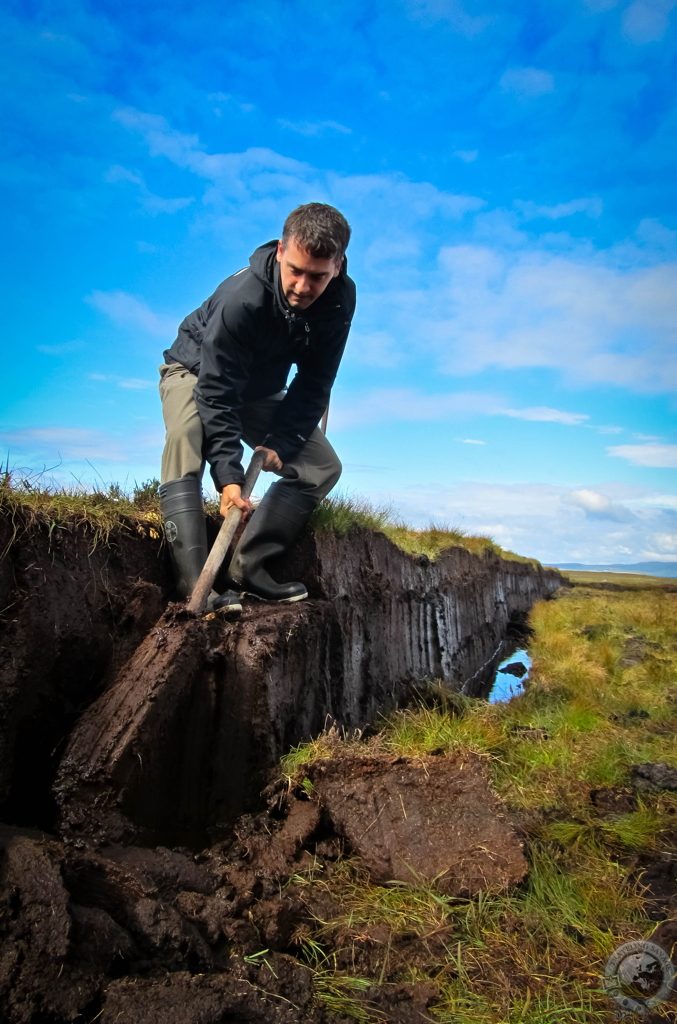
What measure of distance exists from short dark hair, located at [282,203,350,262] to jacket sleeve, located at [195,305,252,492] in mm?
757

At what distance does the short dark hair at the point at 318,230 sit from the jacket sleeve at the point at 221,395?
2.49 feet

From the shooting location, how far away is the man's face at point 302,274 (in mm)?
4750

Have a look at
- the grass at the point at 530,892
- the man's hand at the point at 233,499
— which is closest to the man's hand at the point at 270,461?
the man's hand at the point at 233,499

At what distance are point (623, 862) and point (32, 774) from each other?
11.2 ft

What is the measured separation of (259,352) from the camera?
17.9 feet

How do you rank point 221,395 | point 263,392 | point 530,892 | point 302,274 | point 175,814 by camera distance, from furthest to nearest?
point 263,392 → point 221,395 → point 302,274 → point 175,814 → point 530,892

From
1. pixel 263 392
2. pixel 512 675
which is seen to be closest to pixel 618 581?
pixel 512 675

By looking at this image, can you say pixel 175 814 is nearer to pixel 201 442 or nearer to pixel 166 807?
pixel 166 807

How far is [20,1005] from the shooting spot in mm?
2246

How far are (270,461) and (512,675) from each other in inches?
329

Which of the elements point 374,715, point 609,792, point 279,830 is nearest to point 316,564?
point 374,715

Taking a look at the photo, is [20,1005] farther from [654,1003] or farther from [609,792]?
[609,792]

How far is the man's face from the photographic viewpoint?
4750 mm

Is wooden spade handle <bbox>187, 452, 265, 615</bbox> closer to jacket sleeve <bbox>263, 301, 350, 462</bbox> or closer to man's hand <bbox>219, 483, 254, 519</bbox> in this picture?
man's hand <bbox>219, 483, 254, 519</bbox>
